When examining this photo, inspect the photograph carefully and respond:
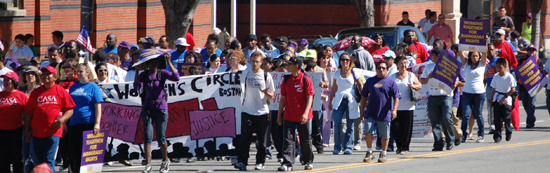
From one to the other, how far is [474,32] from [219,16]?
17937 mm

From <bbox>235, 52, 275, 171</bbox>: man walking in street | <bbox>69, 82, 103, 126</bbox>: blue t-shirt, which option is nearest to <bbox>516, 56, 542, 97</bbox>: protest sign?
<bbox>235, 52, 275, 171</bbox>: man walking in street

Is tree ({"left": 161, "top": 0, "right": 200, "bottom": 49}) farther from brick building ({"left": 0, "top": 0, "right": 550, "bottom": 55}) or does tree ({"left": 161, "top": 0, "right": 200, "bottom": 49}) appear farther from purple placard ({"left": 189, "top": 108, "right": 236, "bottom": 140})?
purple placard ({"left": 189, "top": 108, "right": 236, "bottom": 140})

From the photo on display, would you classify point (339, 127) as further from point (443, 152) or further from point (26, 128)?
point (26, 128)

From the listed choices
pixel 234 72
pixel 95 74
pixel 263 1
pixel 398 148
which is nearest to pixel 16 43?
pixel 95 74

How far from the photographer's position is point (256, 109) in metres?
11.0

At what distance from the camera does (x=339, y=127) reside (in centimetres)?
1290

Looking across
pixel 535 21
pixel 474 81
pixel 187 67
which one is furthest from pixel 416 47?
pixel 535 21

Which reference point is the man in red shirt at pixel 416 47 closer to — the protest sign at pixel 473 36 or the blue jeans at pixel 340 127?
the protest sign at pixel 473 36

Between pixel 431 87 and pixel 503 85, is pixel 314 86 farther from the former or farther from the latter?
pixel 503 85

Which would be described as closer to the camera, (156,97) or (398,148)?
(156,97)

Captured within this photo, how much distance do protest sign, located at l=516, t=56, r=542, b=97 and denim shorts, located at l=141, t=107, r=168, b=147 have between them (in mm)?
7532

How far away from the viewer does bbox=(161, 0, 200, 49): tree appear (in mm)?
16859

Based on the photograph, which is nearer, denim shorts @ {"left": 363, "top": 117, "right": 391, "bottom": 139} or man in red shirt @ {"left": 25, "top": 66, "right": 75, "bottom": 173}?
man in red shirt @ {"left": 25, "top": 66, "right": 75, "bottom": 173}

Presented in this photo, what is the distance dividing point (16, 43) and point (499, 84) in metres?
9.18
